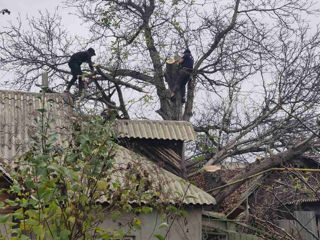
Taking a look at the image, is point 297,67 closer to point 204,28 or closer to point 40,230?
point 204,28

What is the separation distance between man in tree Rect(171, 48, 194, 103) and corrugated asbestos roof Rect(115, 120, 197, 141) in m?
2.75

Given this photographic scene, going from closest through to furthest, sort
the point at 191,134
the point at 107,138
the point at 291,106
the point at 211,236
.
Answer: the point at 107,138 → the point at 211,236 → the point at 191,134 → the point at 291,106

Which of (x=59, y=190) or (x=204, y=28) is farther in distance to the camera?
(x=204, y=28)

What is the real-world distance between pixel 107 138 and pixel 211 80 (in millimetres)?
14201

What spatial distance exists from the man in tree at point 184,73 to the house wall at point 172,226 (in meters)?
6.22

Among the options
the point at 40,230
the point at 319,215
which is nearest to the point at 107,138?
the point at 40,230

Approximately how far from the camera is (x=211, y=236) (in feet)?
39.1

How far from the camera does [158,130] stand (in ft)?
42.8

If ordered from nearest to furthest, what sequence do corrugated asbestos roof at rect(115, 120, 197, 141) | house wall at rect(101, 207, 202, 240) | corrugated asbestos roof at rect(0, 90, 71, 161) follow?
house wall at rect(101, 207, 202, 240)
corrugated asbestos roof at rect(0, 90, 71, 161)
corrugated asbestos roof at rect(115, 120, 197, 141)

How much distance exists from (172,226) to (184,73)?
689cm

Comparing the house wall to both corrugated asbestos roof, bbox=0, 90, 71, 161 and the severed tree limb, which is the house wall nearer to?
corrugated asbestos roof, bbox=0, 90, 71, 161

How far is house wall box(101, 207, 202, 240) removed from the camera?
9.54m

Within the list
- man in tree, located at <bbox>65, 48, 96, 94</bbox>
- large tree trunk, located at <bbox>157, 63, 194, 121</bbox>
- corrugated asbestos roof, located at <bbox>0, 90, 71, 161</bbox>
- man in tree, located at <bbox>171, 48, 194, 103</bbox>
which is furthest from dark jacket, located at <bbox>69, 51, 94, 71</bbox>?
large tree trunk, located at <bbox>157, 63, 194, 121</bbox>

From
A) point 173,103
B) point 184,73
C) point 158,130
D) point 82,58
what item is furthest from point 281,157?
point 82,58
